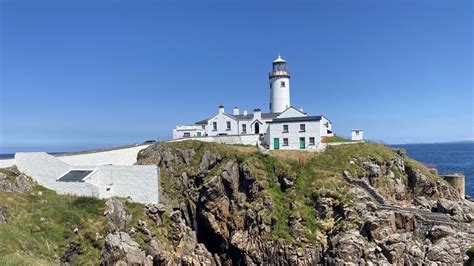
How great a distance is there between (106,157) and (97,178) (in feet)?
15.3

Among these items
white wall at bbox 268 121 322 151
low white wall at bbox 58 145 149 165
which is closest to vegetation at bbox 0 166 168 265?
low white wall at bbox 58 145 149 165

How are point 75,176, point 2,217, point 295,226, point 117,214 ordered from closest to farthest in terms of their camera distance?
point 2,217
point 117,214
point 295,226
point 75,176

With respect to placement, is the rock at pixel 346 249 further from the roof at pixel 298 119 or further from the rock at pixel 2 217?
the rock at pixel 2 217

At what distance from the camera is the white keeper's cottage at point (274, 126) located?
4472cm

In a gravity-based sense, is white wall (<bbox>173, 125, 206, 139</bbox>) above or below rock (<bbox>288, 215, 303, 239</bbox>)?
above

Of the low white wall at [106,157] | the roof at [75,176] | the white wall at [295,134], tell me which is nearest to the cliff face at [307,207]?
the low white wall at [106,157]

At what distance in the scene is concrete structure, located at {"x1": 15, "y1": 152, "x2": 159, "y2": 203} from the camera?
34188 millimetres

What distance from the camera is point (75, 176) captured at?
116 ft

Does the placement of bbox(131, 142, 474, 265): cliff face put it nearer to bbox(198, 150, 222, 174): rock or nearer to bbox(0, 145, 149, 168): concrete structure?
bbox(198, 150, 222, 174): rock

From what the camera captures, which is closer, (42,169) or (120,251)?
(120,251)

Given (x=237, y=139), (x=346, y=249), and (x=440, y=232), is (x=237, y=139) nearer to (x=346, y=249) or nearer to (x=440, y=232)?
(x=346, y=249)

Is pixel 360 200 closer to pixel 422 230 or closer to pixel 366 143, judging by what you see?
pixel 422 230

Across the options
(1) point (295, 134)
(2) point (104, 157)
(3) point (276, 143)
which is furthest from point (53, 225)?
(1) point (295, 134)

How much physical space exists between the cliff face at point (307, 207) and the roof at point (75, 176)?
6.80 m
